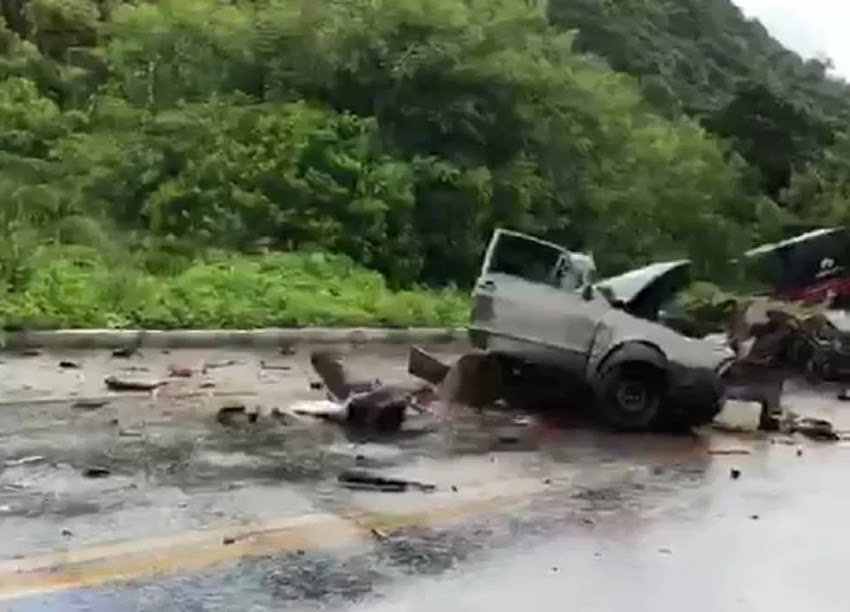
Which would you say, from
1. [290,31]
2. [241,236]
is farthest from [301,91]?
[241,236]

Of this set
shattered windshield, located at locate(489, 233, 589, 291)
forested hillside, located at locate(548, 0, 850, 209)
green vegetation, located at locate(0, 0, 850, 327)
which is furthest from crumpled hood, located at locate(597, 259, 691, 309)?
forested hillside, located at locate(548, 0, 850, 209)

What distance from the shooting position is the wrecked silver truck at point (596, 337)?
480 inches

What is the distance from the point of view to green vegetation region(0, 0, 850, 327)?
20438mm

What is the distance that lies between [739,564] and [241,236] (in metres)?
16.2

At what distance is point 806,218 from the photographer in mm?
41938

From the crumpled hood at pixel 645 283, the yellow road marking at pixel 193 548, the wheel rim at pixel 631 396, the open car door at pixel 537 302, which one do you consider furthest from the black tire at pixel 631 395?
the yellow road marking at pixel 193 548

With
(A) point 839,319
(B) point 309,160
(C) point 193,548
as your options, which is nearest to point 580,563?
(C) point 193,548

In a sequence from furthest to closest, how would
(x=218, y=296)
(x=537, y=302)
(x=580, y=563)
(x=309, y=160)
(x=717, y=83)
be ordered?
(x=717, y=83) < (x=309, y=160) < (x=218, y=296) < (x=537, y=302) < (x=580, y=563)

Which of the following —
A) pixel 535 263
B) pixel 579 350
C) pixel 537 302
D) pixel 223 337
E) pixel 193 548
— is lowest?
pixel 223 337

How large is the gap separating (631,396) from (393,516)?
509 cm

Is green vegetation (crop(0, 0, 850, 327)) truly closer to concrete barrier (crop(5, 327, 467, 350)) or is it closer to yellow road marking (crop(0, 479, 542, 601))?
concrete barrier (crop(5, 327, 467, 350))

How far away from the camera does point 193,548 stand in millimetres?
6391

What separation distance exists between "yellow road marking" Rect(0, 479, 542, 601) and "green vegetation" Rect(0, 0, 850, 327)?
9.90 metres

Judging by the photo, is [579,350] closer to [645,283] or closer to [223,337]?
[645,283]
